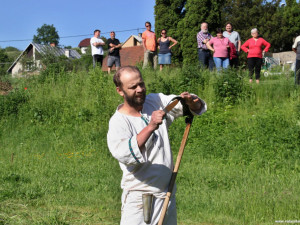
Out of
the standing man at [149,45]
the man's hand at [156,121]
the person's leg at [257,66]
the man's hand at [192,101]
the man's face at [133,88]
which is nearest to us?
the man's hand at [156,121]

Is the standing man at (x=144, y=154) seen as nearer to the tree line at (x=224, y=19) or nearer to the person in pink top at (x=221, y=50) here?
the person in pink top at (x=221, y=50)

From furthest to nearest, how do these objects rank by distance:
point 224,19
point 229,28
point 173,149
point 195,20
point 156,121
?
point 224,19
point 195,20
point 229,28
point 173,149
point 156,121

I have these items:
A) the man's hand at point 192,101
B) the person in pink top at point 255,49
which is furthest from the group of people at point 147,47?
the man's hand at point 192,101

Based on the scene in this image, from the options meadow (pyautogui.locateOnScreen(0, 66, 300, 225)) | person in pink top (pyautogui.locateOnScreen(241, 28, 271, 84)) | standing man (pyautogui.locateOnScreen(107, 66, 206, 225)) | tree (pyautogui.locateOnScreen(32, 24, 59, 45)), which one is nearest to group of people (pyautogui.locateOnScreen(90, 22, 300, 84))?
person in pink top (pyautogui.locateOnScreen(241, 28, 271, 84))

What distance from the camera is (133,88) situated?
10.7 feet

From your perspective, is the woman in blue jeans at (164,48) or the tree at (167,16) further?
the tree at (167,16)

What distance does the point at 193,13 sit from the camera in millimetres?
20891

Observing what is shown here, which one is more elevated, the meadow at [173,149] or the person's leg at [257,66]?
the person's leg at [257,66]

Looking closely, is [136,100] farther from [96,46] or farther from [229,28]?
[96,46]

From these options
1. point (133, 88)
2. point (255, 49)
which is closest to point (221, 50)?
point (255, 49)

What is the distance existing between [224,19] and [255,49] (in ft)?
90.5

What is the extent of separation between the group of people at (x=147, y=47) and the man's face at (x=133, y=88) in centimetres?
1045

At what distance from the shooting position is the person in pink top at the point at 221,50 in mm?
11633

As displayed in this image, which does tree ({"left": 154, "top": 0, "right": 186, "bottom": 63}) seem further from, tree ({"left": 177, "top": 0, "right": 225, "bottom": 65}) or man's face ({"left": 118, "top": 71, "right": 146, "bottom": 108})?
man's face ({"left": 118, "top": 71, "right": 146, "bottom": 108})
